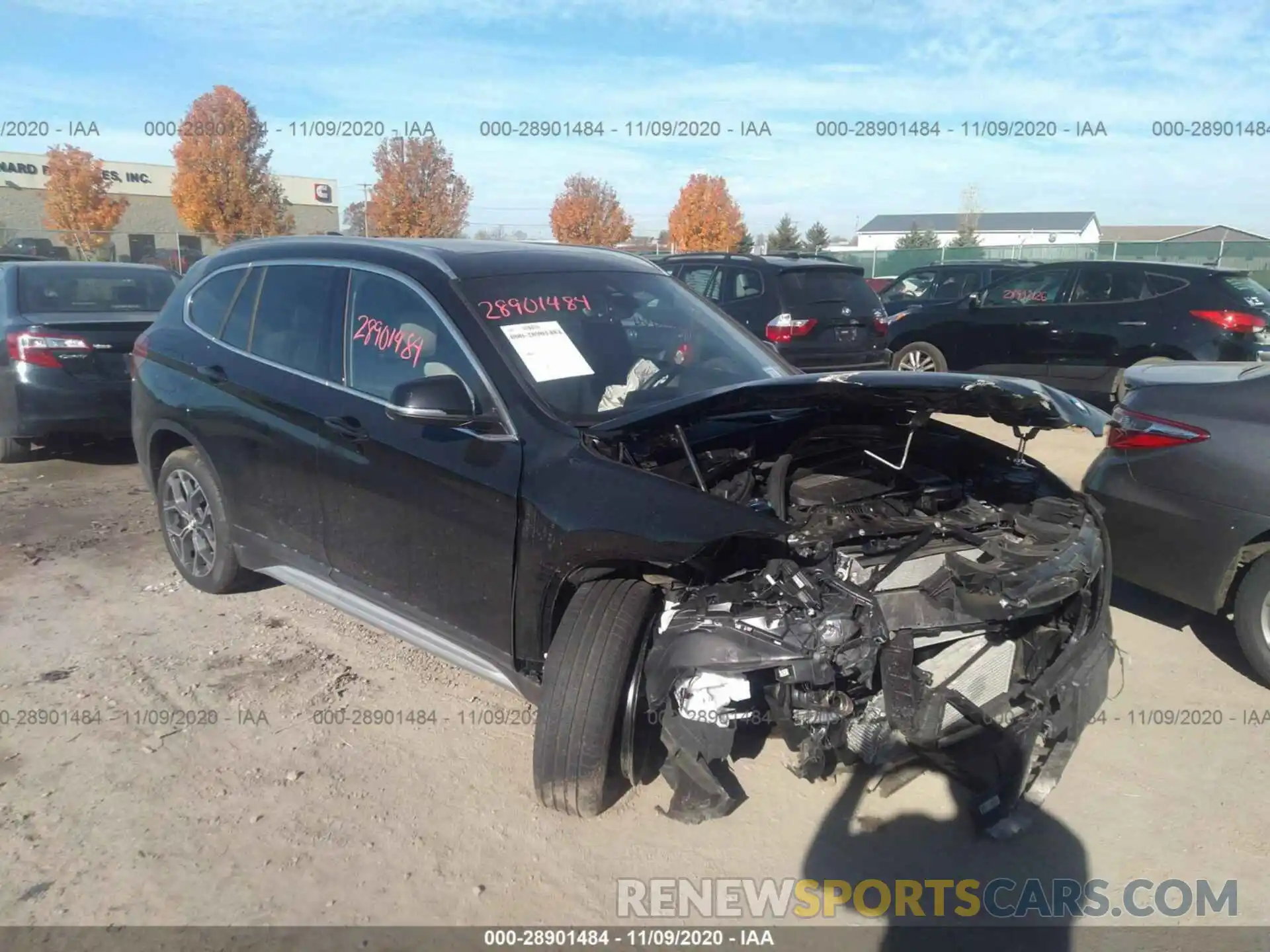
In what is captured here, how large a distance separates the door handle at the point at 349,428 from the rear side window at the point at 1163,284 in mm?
9338

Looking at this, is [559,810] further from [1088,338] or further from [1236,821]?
[1088,338]

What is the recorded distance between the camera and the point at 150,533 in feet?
21.2

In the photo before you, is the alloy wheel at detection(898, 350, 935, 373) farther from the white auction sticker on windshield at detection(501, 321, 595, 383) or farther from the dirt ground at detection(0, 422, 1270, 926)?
the white auction sticker on windshield at detection(501, 321, 595, 383)

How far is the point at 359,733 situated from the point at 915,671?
223 centimetres

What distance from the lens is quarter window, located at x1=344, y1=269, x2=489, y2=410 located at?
3.70 metres

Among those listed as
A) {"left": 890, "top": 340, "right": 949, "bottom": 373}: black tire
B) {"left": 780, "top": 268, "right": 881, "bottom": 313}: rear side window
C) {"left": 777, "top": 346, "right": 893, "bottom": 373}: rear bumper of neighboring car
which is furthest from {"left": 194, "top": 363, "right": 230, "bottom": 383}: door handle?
{"left": 890, "top": 340, "right": 949, "bottom": 373}: black tire

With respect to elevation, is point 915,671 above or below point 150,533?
above

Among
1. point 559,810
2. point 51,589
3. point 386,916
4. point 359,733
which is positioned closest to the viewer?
point 386,916

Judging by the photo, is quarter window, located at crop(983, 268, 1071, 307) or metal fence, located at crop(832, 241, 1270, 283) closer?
quarter window, located at crop(983, 268, 1071, 307)

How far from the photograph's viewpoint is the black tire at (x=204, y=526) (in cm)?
489

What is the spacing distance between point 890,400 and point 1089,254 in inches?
1174

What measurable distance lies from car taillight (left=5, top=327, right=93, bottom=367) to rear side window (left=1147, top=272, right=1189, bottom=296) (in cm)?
1044

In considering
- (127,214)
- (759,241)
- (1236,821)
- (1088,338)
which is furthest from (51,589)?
(759,241)

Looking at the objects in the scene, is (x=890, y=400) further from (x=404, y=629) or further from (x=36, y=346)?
(x=36, y=346)
